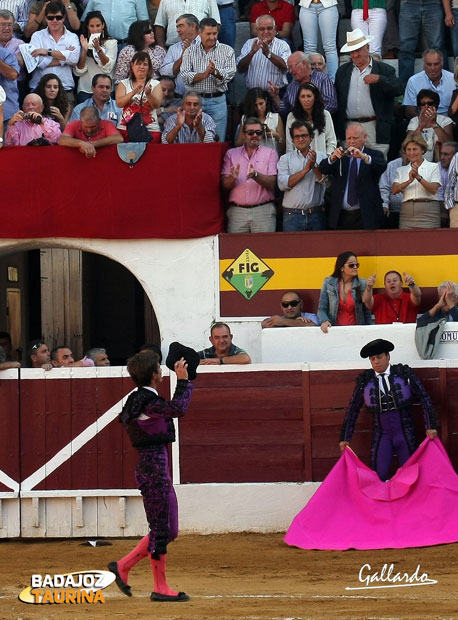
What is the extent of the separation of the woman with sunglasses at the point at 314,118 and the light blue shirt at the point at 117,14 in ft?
8.07

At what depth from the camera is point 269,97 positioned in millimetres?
11477

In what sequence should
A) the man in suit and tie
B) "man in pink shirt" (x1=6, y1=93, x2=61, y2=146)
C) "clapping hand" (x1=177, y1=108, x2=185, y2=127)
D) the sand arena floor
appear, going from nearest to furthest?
the sand arena floor
the man in suit and tie
"clapping hand" (x1=177, y1=108, x2=185, y2=127)
"man in pink shirt" (x1=6, y1=93, x2=61, y2=146)

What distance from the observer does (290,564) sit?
8258 mm

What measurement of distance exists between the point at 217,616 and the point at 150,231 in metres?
5.24

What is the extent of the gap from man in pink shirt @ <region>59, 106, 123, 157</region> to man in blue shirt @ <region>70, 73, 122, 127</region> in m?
0.36

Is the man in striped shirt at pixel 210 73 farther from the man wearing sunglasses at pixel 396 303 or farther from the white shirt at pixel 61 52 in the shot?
the man wearing sunglasses at pixel 396 303

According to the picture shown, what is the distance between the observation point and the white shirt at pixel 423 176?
10492 millimetres

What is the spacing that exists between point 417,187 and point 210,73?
7.45ft

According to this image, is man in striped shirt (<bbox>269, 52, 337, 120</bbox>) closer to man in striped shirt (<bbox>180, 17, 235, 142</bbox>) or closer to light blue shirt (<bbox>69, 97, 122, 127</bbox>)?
man in striped shirt (<bbox>180, 17, 235, 142</bbox>)

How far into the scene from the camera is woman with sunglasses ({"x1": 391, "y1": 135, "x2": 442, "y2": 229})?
1042 centimetres

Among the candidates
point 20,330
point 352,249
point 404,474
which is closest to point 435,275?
point 352,249

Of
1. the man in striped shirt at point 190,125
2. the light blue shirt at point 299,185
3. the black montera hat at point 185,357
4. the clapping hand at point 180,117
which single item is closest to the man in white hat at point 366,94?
the light blue shirt at point 299,185

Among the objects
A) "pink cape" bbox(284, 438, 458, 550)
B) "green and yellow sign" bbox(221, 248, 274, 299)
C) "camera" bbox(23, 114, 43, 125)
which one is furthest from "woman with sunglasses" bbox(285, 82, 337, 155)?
"pink cape" bbox(284, 438, 458, 550)

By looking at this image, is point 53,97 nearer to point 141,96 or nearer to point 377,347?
point 141,96
